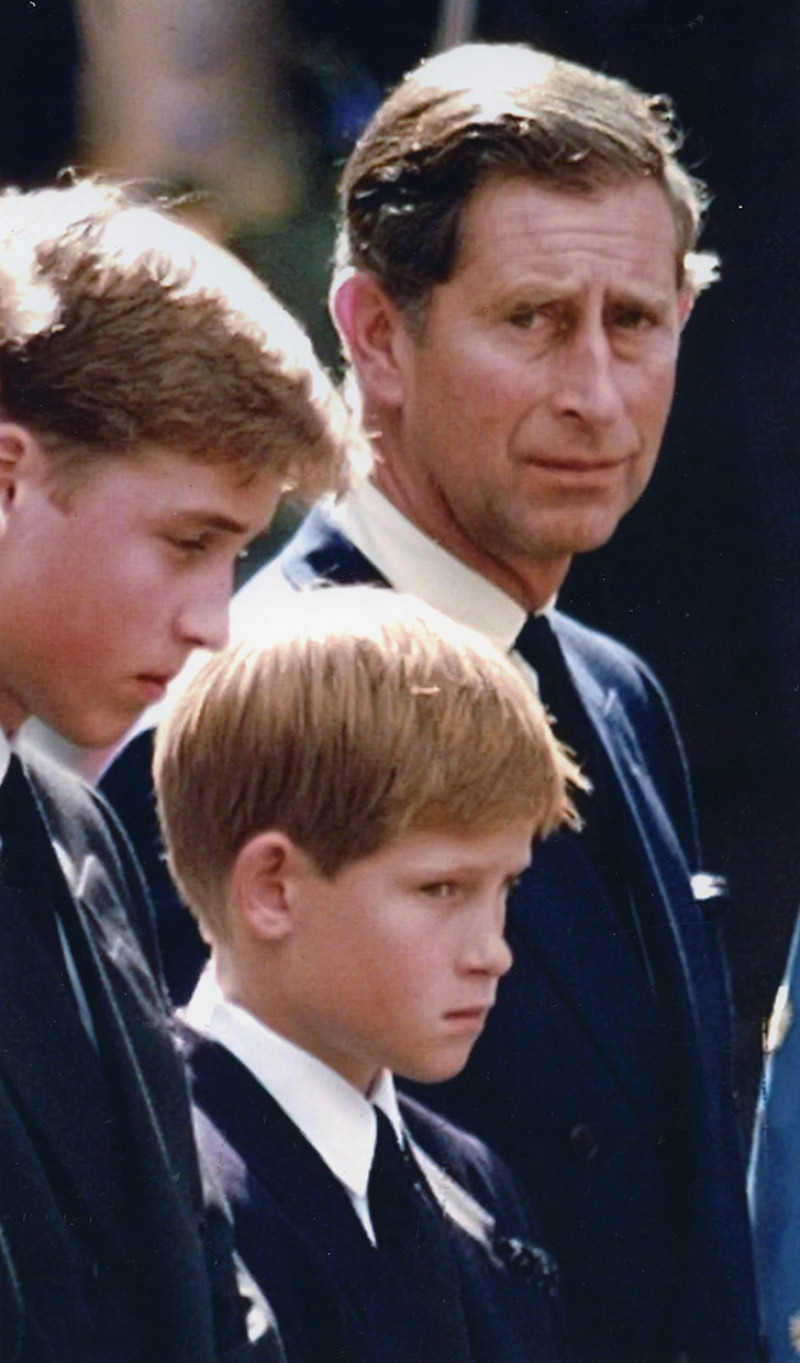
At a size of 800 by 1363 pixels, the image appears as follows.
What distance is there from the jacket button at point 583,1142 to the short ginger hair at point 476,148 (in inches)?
30.6

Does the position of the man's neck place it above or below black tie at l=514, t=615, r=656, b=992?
above

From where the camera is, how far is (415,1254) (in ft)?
6.77

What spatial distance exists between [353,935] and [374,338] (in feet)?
2.34

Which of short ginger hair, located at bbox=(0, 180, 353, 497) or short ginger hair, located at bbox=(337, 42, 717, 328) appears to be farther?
short ginger hair, located at bbox=(337, 42, 717, 328)

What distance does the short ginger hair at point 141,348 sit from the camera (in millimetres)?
1809

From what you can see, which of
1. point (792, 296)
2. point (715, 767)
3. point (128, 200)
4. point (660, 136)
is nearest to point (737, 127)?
point (792, 296)

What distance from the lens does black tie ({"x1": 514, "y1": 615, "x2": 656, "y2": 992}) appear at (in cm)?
251

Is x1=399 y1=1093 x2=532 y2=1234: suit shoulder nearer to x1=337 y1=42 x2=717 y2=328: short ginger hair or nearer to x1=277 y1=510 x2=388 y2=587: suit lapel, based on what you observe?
x1=277 y1=510 x2=388 y2=587: suit lapel

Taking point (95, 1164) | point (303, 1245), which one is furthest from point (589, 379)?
point (95, 1164)

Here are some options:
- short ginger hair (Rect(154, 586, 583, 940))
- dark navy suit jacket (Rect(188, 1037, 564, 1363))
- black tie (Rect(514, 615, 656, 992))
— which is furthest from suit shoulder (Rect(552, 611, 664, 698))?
dark navy suit jacket (Rect(188, 1037, 564, 1363))

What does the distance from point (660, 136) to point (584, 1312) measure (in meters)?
1.12

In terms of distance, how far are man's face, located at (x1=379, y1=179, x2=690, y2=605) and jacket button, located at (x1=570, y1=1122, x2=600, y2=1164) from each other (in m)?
0.54

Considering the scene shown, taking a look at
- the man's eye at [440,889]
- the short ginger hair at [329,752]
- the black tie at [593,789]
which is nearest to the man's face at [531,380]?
the black tie at [593,789]

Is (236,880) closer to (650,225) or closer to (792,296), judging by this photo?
(650,225)
